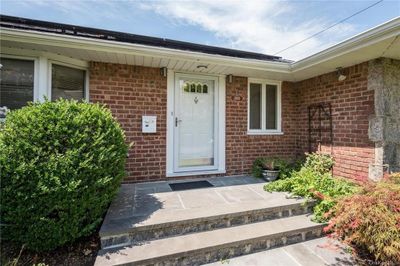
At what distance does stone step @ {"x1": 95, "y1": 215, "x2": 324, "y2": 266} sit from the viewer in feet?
7.40

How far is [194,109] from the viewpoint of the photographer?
4797mm

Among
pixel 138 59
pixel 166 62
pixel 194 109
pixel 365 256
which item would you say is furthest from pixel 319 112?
pixel 138 59

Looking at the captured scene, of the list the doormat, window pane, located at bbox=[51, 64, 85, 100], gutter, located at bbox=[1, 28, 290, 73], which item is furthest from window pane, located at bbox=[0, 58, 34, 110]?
the doormat

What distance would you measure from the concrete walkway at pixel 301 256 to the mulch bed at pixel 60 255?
4.57 feet

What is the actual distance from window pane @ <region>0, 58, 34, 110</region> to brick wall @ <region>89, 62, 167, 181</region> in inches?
36.4

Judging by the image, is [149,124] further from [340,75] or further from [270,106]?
[340,75]

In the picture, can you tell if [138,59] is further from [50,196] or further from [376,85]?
[376,85]

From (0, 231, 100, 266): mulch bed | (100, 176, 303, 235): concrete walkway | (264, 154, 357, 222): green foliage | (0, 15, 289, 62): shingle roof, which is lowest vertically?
(0, 231, 100, 266): mulch bed

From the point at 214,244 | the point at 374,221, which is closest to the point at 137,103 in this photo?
the point at 214,244

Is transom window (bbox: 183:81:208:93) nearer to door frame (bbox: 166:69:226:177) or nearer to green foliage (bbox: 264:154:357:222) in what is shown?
door frame (bbox: 166:69:226:177)

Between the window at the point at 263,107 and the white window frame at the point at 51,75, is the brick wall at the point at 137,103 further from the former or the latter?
the window at the point at 263,107

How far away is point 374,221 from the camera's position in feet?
7.63

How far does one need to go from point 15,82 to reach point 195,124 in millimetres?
3237

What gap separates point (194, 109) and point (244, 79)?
1.44 meters
